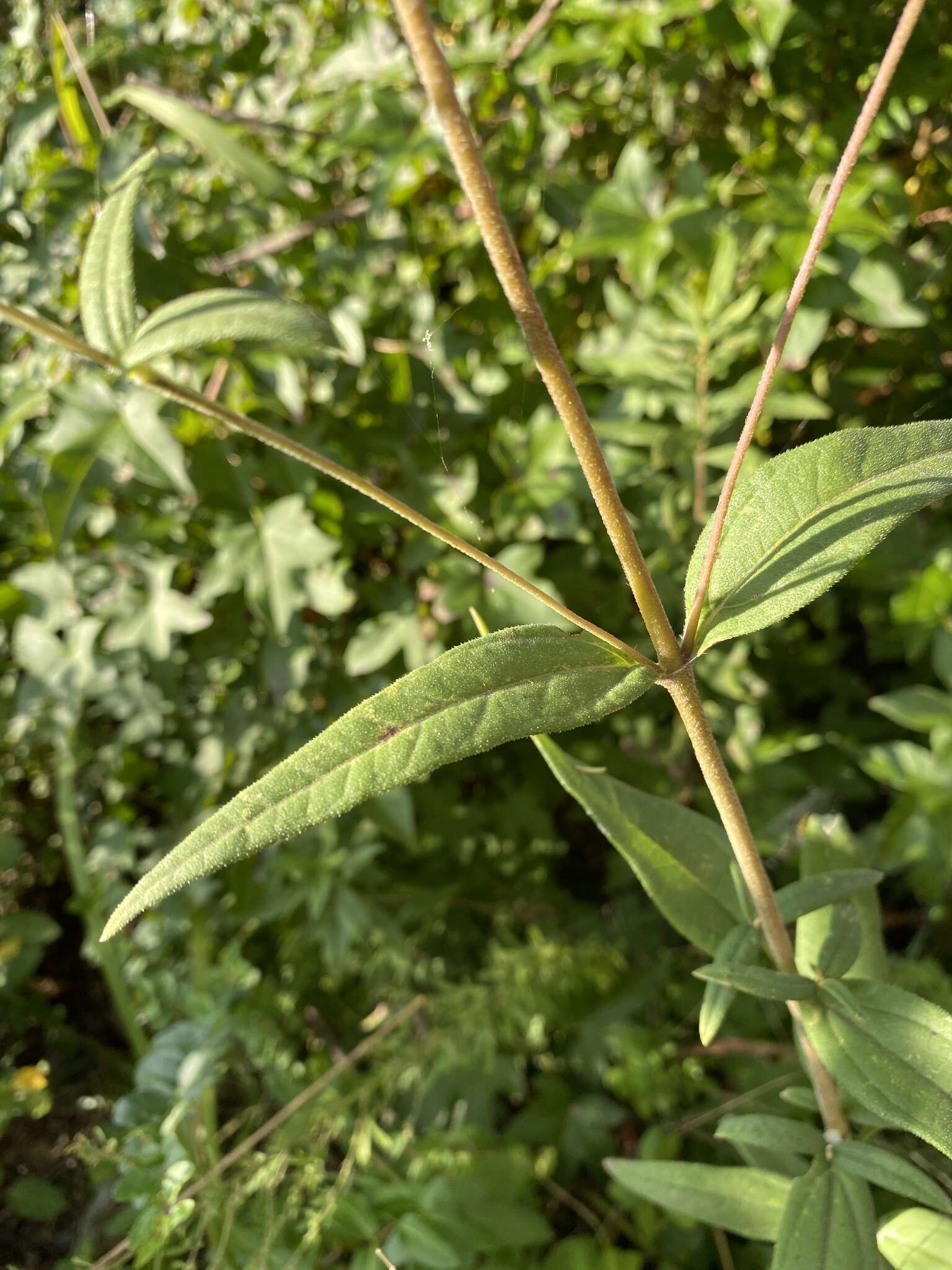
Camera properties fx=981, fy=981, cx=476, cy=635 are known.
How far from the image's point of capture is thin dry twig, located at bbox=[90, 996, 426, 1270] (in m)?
0.97

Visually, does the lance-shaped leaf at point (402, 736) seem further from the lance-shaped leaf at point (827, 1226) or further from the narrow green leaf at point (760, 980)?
the lance-shaped leaf at point (827, 1226)

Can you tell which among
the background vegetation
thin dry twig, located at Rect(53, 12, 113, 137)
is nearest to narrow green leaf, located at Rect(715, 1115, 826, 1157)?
the background vegetation

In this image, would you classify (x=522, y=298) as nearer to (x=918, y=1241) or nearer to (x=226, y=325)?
(x=226, y=325)

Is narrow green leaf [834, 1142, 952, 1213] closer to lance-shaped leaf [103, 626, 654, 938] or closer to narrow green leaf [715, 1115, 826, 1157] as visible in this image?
narrow green leaf [715, 1115, 826, 1157]

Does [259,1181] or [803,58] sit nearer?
[259,1181]

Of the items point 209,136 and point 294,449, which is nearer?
point 294,449

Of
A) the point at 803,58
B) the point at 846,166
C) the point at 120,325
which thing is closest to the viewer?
the point at 846,166

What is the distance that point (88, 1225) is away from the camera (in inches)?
49.5

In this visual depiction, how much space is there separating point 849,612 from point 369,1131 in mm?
1291

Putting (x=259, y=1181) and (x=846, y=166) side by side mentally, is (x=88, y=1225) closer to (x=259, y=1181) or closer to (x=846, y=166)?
(x=259, y=1181)

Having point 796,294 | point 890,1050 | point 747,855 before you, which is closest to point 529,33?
point 796,294

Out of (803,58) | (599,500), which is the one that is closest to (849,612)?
(803,58)

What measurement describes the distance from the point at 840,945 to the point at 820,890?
5 centimetres

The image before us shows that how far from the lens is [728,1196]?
0.76m
